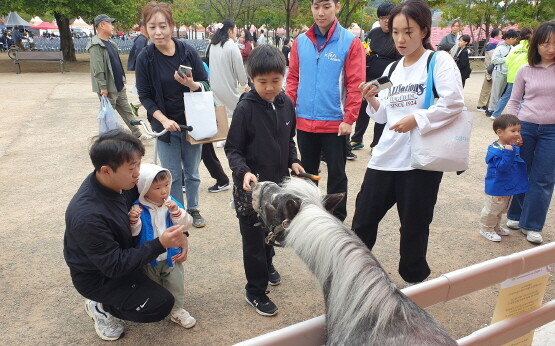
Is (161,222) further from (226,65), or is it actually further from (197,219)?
(226,65)

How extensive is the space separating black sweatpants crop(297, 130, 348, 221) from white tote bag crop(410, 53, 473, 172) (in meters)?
Answer: 1.34

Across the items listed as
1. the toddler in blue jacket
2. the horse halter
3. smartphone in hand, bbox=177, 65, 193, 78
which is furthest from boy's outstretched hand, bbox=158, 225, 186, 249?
the toddler in blue jacket

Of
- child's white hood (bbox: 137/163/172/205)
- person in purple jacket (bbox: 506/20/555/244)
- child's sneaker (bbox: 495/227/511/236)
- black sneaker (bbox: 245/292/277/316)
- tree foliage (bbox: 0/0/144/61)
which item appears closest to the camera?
child's white hood (bbox: 137/163/172/205)

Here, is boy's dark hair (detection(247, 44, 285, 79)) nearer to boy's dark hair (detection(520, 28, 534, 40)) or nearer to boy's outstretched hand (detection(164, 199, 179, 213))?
boy's outstretched hand (detection(164, 199, 179, 213))

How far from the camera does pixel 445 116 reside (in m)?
2.60

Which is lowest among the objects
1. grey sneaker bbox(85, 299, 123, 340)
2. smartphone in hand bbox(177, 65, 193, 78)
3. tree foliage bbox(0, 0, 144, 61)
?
grey sneaker bbox(85, 299, 123, 340)

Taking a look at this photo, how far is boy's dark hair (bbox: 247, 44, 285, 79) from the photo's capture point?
8.50 feet

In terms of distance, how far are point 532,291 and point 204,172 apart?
480 cm

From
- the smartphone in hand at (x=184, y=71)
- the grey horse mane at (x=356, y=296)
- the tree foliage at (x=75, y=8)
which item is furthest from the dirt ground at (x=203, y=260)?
the tree foliage at (x=75, y=8)

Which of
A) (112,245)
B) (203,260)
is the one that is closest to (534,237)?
(203,260)

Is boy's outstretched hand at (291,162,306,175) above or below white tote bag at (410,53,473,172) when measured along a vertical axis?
below

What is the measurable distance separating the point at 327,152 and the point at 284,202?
2.24 meters

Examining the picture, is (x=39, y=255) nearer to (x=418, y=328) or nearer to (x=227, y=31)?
(x=418, y=328)

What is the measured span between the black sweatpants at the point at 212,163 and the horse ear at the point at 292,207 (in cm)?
338
